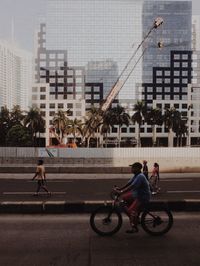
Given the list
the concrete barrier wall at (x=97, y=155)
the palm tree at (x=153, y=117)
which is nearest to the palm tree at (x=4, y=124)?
the palm tree at (x=153, y=117)

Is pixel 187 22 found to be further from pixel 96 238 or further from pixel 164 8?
pixel 96 238

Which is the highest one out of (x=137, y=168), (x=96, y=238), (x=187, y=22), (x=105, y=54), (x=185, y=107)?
(x=187, y=22)

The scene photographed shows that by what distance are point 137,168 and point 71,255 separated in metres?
2.68

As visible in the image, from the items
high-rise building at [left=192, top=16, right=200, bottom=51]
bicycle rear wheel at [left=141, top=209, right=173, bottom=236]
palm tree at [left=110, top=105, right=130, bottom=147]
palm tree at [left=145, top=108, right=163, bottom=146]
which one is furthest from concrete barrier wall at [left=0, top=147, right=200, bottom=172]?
high-rise building at [left=192, top=16, right=200, bottom=51]

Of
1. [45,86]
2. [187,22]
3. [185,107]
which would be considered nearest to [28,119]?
[45,86]

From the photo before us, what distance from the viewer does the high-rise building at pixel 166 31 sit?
174 m

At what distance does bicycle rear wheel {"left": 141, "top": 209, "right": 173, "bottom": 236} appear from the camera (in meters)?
9.48

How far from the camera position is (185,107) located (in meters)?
158

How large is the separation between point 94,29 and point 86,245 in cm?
17897

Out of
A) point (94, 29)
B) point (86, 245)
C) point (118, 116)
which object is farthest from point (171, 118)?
point (86, 245)

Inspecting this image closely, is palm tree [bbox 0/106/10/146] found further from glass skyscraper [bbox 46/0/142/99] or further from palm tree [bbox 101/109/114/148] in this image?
glass skyscraper [bbox 46/0/142/99]

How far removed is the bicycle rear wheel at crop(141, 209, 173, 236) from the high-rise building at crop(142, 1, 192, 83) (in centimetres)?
16235

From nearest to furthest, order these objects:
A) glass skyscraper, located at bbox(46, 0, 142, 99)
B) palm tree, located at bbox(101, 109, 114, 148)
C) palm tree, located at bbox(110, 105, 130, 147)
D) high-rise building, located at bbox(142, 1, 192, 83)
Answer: palm tree, located at bbox(101, 109, 114, 148) < palm tree, located at bbox(110, 105, 130, 147) < high-rise building, located at bbox(142, 1, 192, 83) < glass skyscraper, located at bbox(46, 0, 142, 99)

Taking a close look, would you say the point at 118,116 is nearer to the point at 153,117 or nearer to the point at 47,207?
the point at 153,117
